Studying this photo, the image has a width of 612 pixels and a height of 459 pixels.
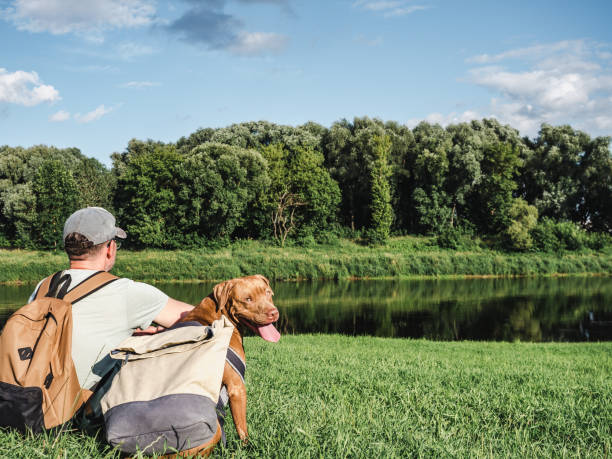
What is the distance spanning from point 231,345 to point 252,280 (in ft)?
1.47

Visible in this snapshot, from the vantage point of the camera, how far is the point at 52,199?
36406 mm

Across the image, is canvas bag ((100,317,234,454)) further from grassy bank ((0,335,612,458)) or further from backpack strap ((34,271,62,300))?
backpack strap ((34,271,62,300))

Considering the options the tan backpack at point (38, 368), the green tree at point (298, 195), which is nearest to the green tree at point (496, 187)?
the green tree at point (298, 195)

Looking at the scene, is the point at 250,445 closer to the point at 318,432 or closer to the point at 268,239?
the point at 318,432

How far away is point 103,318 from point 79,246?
1.52 feet

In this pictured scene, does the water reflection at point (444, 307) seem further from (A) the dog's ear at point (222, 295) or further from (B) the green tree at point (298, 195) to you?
(A) the dog's ear at point (222, 295)

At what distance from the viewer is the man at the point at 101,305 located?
100 inches

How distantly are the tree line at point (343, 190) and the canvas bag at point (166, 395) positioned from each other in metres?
33.1

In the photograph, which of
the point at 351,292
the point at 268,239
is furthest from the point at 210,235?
the point at 351,292

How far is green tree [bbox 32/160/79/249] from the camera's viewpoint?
117 ft

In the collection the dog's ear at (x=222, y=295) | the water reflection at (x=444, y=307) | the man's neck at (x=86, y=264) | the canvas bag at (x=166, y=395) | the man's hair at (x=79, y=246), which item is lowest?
the water reflection at (x=444, y=307)

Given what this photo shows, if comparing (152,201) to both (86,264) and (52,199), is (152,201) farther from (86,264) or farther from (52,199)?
(86,264)

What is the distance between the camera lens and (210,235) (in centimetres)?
3634

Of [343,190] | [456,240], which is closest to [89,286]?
[456,240]
